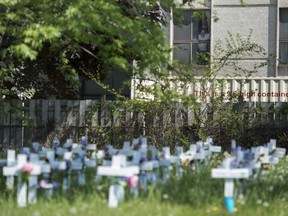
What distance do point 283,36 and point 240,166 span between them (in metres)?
11.5

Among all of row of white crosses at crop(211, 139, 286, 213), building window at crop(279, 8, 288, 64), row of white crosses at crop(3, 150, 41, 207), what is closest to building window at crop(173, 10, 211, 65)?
building window at crop(279, 8, 288, 64)

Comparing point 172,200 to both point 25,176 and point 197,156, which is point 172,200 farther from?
point 197,156

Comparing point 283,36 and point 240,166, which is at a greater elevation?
point 283,36

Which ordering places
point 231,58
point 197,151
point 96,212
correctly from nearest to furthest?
point 96,212 → point 197,151 → point 231,58

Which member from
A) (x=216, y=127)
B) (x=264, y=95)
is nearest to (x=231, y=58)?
(x=264, y=95)

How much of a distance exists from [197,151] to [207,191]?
1533 mm

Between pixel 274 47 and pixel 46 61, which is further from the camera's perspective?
pixel 274 47

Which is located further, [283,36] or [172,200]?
[283,36]

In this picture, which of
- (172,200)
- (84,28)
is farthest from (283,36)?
(172,200)

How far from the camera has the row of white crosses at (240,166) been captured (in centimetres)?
620

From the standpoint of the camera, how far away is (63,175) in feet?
24.8

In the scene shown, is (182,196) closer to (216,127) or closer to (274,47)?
(216,127)

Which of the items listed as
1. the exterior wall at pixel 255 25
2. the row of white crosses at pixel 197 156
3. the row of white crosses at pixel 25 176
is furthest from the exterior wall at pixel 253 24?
the row of white crosses at pixel 25 176

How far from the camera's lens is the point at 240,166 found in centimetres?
697
